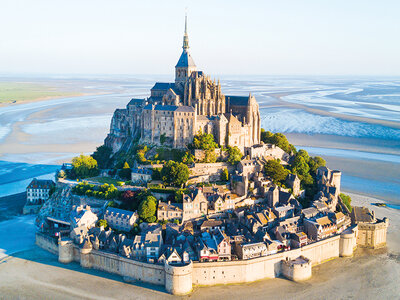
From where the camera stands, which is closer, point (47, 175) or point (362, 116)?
point (47, 175)

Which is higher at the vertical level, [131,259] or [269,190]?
[269,190]

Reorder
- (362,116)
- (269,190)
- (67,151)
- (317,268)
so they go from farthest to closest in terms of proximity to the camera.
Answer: (362,116)
(67,151)
(269,190)
(317,268)

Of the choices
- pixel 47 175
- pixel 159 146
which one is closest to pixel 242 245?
pixel 159 146

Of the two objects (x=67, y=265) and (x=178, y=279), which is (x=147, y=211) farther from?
(x=178, y=279)

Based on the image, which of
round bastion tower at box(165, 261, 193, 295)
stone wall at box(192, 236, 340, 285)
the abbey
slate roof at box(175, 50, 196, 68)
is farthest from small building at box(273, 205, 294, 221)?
slate roof at box(175, 50, 196, 68)

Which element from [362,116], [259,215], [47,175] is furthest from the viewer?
[362,116]

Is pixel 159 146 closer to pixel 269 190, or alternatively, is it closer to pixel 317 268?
pixel 269 190

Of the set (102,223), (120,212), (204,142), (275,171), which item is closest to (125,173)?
(120,212)

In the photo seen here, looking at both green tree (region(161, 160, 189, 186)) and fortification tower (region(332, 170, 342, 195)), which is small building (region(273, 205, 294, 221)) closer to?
green tree (region(161, 160, 189, 186))
